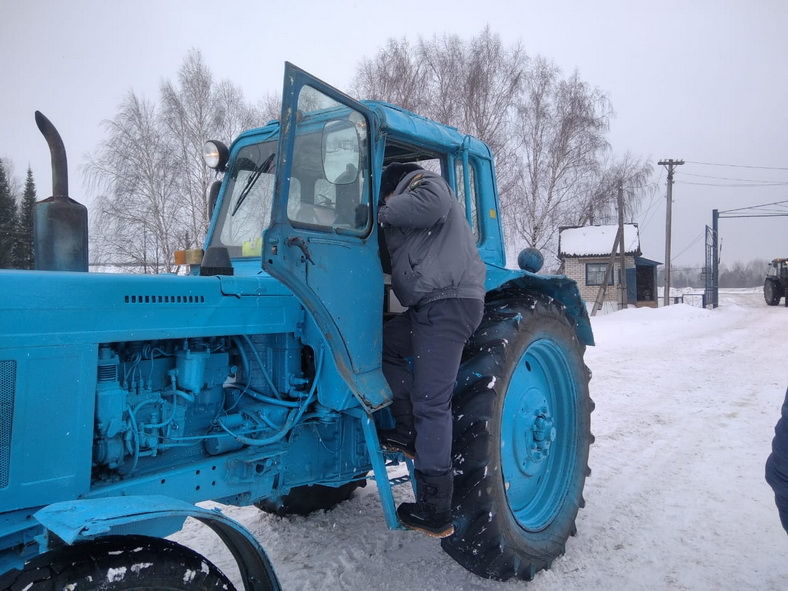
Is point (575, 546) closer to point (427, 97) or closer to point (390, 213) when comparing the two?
point (390, 213)

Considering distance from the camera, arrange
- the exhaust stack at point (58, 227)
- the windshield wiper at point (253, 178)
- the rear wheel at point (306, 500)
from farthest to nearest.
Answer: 1. the rear wheel at point (306, 500)
2. the windshield wiper at point (253, 178)
3. the exhaust stack at point (58, 227)

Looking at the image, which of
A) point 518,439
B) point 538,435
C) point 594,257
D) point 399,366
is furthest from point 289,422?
point 594,257

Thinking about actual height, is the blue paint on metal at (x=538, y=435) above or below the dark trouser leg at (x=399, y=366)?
below

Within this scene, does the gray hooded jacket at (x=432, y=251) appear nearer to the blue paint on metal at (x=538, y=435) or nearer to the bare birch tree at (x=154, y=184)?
the blue paint on metal at (x=538, y=435)

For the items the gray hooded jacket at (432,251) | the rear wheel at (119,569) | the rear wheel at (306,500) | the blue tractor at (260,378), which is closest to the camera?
the rear wheel at (119,569)

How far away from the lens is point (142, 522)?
1.81m

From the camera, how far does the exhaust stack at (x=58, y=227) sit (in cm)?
234

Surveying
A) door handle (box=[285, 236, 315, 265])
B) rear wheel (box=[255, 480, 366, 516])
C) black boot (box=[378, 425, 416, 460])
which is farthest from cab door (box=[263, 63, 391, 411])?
rear wheel (box=[255, 480, 366, 516])

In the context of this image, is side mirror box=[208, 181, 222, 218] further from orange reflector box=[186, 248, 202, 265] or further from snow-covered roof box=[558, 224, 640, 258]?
snow-covered roof box=[558, 224, 640, 258]

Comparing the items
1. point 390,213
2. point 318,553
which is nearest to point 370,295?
point 390,213

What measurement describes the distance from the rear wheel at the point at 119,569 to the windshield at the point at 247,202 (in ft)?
5.11

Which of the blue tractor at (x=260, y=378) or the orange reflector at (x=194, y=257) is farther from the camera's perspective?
the orange reflector at (x=194, y=257)

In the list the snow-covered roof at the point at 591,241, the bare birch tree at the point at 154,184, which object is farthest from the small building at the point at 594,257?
the bare birch tree at the point at 154,184

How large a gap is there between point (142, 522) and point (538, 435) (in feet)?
6.84
